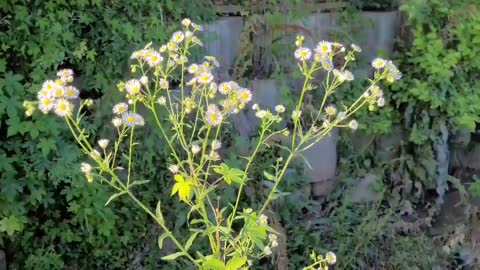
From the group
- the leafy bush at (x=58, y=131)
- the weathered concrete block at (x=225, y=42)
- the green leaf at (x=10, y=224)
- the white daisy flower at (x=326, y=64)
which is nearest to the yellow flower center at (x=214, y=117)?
the white daisy flower at (x=326, y=64)

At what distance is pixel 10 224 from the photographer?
2.50 m

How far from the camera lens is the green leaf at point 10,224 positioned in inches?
98.5

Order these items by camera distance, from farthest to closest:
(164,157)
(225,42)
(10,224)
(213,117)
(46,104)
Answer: (225,42) < (164,157) < (10,224) < (213,117) < (46,104)

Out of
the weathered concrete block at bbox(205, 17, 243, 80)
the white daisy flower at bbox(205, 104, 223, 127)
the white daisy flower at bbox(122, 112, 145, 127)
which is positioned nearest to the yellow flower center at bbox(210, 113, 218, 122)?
the white daisy flower at bbox(205, 104, 223, 127)

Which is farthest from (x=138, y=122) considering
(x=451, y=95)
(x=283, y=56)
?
(x=451, y=95)

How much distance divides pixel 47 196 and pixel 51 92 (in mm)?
1290

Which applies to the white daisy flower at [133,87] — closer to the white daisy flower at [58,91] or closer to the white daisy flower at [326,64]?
the white daisy flower at [58,91]

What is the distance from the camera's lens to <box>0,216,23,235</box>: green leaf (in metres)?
2.50

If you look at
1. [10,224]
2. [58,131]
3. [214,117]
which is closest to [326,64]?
[214,117]

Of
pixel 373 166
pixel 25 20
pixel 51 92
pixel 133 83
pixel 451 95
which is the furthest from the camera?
pixel 373 166

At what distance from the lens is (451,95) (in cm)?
325

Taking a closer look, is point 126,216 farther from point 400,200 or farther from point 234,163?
point 400,200

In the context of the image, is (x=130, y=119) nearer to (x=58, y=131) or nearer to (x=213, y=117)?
(x=213, y=117)

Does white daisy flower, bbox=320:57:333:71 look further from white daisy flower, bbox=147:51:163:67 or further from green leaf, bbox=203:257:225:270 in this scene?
green leaf, bbox=203:257:225:270
